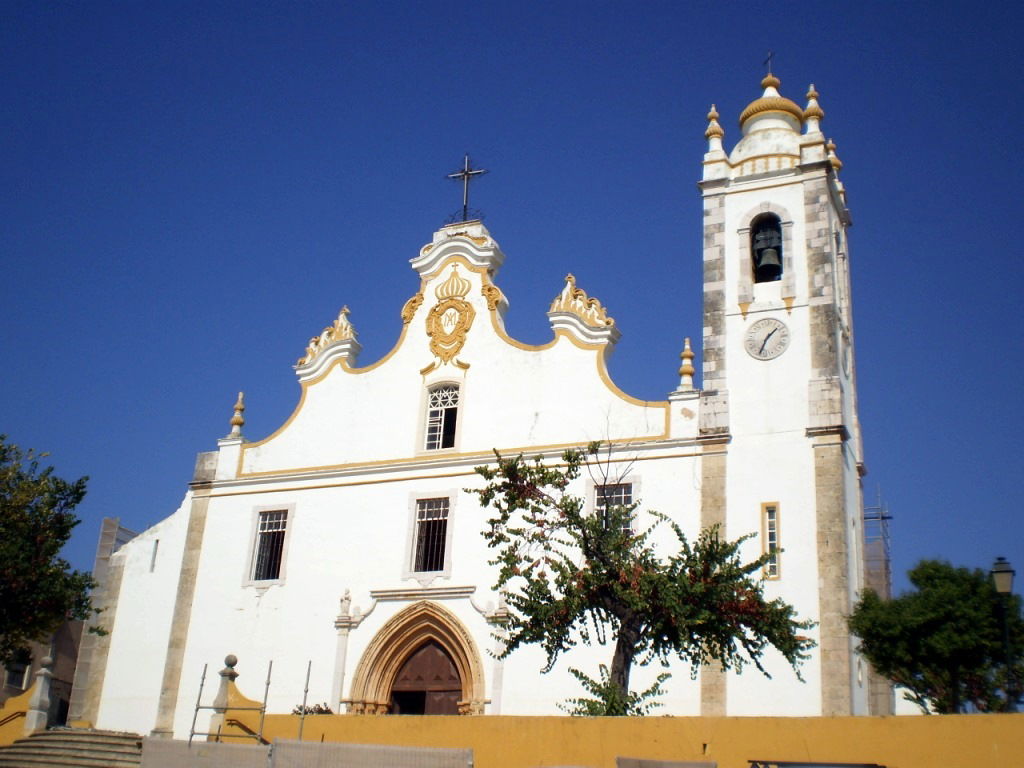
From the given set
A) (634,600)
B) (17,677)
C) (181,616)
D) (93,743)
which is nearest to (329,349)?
(181,616)

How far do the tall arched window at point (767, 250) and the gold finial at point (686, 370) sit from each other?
2016 mm

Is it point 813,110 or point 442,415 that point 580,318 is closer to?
point 442,415

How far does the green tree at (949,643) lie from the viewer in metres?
17.8

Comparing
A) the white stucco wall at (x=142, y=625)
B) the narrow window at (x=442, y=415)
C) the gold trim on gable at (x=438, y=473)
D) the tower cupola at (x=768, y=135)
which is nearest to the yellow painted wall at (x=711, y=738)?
the gold trim on gable at (x=438, y=473)

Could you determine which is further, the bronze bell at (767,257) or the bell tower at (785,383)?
the bronze bell at (767,257)

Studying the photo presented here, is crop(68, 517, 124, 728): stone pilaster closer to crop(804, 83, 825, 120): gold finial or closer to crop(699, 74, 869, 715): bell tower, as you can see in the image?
crop(699, 74, 869, 715): bell tower

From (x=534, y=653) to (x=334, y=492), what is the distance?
19.4 feet

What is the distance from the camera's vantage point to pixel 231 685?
2042 cm

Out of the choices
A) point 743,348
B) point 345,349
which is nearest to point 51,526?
point 345,349

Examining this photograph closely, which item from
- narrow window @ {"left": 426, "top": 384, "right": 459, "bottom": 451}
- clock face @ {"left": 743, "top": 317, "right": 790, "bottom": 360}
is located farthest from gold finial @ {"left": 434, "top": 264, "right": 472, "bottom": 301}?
clock face @ {"left": 743, "top": 317, "right": 790, "bottom": 360}

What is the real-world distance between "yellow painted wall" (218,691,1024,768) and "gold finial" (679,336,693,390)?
8.96 metres

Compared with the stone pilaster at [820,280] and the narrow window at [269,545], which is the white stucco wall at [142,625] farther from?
the stone pilaster at [820,280]

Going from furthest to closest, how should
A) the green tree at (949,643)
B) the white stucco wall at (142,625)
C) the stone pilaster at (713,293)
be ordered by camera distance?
the white stucco wall at (142,625) → the stone pilaster at (713,293) → the green tree at (949,643)

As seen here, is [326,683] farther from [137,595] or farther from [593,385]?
[593,385]
